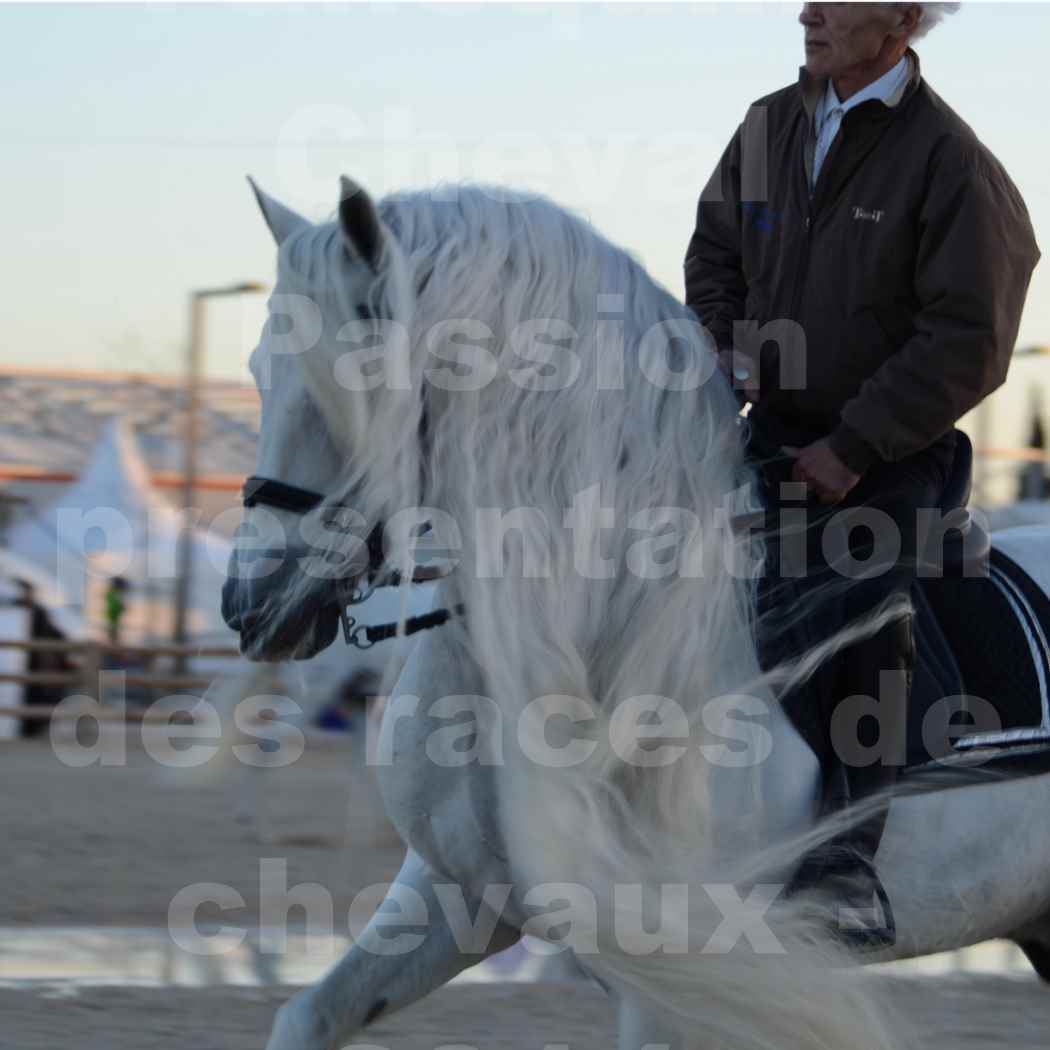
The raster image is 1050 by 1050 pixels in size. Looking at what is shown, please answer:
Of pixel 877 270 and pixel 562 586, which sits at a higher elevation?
pixel 877 270

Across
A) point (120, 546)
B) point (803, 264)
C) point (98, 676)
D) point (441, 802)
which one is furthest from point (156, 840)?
point (120, 546)

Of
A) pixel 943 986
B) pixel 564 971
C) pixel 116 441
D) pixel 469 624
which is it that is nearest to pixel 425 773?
pixel 469 624

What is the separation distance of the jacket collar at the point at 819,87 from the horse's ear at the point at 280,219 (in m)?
1.01

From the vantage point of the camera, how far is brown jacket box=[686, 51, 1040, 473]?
3240 millimetres

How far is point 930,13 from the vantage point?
3.47 m

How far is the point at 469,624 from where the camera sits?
3.16 meters

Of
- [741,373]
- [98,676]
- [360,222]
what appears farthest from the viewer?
[98,676]

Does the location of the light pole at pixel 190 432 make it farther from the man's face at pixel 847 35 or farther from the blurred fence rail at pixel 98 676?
the man's face at pixel 847 35

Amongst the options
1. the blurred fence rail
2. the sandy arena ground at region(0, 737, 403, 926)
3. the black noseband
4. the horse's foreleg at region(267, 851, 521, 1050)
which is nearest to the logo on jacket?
the black noseband

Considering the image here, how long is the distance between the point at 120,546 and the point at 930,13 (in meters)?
18.6

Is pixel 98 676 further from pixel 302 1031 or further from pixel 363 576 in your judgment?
pixel 363 576

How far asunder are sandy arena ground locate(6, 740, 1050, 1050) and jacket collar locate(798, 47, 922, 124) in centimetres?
164

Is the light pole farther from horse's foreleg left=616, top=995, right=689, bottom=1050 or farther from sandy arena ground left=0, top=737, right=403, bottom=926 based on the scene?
horse's foreleg left=616, top=995, right=689, bottom=1050

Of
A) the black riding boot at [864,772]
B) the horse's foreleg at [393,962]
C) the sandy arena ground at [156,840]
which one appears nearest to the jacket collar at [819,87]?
the black riding boot at [864,772]
